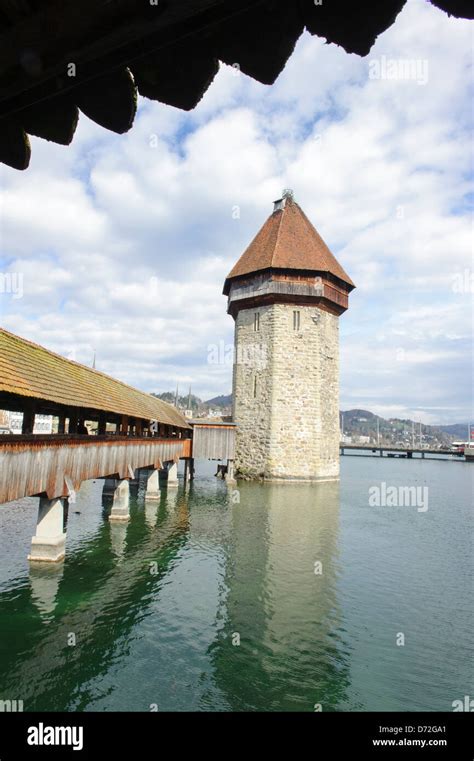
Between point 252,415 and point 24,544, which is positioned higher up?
point 252,415

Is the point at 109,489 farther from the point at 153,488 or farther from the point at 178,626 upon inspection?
the point at 178,626

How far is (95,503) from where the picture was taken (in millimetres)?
18984

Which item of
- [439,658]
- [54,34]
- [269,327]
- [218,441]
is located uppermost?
[269,327]

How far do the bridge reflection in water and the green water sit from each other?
0.09ft

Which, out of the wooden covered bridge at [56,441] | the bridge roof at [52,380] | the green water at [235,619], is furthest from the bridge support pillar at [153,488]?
the bridge roof at [52,380]

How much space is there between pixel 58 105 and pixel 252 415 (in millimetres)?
26212

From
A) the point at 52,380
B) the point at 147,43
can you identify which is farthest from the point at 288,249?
the point at 147,43

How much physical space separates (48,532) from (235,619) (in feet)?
16.2

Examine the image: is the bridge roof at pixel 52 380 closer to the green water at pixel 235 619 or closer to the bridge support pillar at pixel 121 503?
the bridge support pillar at pixel 121 503

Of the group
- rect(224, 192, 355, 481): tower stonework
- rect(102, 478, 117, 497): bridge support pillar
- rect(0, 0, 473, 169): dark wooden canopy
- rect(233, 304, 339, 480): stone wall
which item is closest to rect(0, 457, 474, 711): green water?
rect(102, 478, 117, 497): bridge support pillar

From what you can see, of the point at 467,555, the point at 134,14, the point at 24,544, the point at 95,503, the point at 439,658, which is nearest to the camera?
the point at 134,14

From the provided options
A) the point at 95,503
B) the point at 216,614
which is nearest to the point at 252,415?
the point at 95,503

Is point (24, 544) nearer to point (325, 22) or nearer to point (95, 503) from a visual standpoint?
point (95, 503)

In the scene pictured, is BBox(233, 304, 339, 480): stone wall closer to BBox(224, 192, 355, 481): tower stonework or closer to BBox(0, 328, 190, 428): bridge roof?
BBox(224, 192, 355, 481): tower stonework
